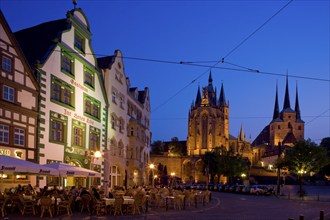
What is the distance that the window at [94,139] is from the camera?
37062mm

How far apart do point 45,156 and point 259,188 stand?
115 ft

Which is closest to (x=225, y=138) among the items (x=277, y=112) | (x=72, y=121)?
(x=277, y=112)

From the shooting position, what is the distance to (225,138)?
160 metres

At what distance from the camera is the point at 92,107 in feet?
124

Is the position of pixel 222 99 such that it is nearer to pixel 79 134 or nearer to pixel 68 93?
pixel 79 134

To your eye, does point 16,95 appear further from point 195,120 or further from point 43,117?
point 195,120

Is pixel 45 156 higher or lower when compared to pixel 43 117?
lower

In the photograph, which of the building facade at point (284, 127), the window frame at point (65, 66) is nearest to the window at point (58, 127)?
the window frame at point (65, 66)

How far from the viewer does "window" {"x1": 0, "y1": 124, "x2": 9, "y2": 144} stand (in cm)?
2567

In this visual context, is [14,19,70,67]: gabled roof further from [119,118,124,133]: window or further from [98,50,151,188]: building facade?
[119,118,124,133]: window

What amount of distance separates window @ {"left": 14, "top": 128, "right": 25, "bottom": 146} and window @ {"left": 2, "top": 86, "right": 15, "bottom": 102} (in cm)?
182

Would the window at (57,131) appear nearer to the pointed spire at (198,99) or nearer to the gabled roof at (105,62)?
the gabled roof at (105,62)

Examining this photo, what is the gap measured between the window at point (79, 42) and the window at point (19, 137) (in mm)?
9791

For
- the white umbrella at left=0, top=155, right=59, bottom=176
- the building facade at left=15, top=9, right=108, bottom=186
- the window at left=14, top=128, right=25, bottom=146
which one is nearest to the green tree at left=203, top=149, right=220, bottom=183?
the building facade at left=15, top=9, right=108, bottom=186
